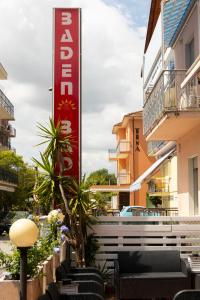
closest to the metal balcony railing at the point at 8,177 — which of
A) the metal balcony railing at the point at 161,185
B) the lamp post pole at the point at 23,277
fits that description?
the metal balcony railing at the point at 161,185

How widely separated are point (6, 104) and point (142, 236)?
37.6m

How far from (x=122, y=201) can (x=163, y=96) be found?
46.9 m

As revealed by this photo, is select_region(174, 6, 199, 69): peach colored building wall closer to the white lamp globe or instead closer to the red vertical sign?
the red vertical sign

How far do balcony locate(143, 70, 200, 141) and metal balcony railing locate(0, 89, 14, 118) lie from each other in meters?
31.7

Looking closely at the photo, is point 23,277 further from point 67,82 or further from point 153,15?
point 153,15

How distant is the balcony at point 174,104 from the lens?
503 inches

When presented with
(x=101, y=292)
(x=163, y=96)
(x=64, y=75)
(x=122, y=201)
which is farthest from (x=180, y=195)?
(x=122, y=201)

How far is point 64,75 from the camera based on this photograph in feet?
41.0

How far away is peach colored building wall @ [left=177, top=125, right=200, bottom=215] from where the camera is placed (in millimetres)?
14676

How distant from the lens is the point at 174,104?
1311cm

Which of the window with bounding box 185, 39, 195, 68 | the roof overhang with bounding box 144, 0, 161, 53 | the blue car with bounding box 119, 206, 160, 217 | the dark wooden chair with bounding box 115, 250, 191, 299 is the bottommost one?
the dark wooden chair with bounding box 115, 250, 191, 299

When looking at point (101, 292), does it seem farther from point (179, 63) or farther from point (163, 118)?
point (179, 63)

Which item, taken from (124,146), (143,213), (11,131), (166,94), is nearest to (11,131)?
(11,131)

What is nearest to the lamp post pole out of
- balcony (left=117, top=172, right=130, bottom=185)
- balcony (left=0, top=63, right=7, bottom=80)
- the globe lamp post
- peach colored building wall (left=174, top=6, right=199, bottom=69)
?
the globe lamp post
